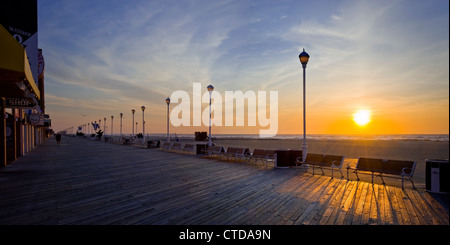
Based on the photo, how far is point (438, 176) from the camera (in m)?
5.42

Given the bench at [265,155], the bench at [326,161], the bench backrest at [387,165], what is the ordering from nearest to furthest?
the bench backrest at [387,165]
the bench at [326,161]
the bench at [265,155]

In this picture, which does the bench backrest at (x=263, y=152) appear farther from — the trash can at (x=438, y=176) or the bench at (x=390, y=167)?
the trash can at (x=438, y=176)

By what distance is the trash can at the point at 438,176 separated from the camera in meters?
5.37

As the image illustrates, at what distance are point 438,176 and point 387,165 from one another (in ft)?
3.86

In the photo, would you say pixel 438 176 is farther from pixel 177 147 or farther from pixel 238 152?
pixel 177 147

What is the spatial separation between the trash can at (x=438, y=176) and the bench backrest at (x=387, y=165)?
37cm

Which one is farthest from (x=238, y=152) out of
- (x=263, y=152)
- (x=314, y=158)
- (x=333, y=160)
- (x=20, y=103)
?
(x=20, y=103)

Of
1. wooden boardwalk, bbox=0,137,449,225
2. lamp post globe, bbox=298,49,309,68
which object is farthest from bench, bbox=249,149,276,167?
lamp post globe, bbox=298,49,309,68

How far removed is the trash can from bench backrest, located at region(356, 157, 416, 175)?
37cm

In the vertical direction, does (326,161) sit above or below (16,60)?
below

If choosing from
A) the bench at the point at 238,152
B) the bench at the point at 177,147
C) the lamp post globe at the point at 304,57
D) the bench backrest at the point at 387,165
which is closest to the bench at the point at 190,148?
the bench at the point at 177,147

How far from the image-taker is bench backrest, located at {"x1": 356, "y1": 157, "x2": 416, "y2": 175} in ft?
19.8
